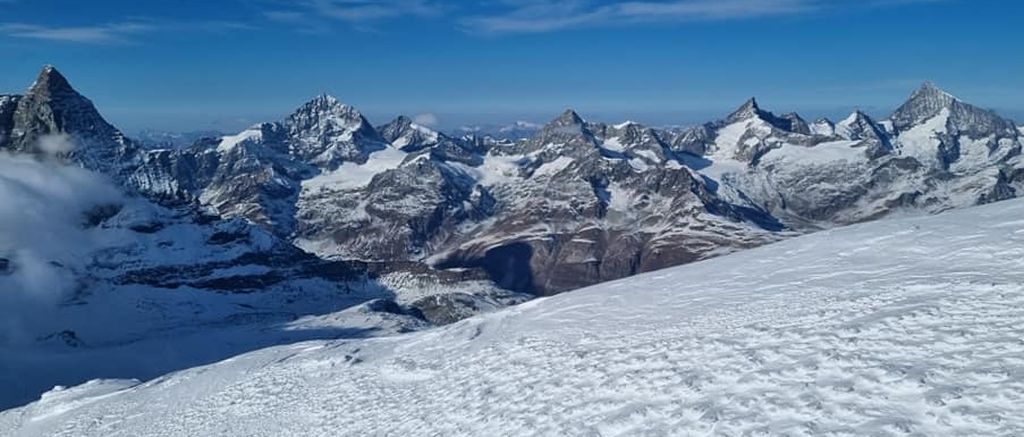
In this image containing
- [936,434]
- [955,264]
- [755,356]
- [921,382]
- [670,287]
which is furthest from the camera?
[670,287]

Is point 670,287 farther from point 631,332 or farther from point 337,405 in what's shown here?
point 337,405

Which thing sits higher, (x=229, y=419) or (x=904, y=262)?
(x=904, y=262)

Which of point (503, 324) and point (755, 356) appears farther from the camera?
point (503, 324)

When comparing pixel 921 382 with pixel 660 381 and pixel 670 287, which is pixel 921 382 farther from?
pixel 670 287

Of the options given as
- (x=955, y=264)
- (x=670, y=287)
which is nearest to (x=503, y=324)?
(x=670, y=287)

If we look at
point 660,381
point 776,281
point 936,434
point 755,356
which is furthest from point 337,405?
point 936,434

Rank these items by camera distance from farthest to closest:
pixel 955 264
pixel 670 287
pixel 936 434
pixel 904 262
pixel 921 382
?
pixel 670 287
pixel 904 262
pixel 955 264
pixel 921 382
pixel 936 434
